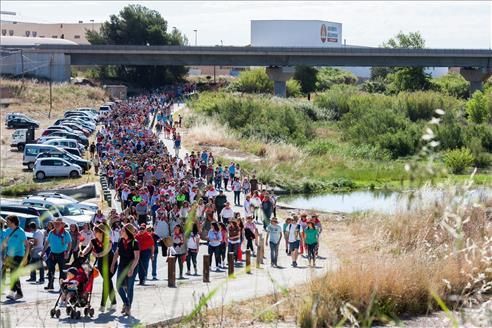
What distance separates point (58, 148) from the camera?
43938 millimetres

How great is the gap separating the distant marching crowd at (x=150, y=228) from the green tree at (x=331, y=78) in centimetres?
7068

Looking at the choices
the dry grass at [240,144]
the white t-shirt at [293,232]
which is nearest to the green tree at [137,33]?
the dry grass at [240,144]

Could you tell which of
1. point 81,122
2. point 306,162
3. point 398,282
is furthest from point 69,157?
point 398,282

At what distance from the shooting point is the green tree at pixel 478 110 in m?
72.3

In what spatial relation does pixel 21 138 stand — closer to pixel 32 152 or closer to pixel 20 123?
pixel 32 152

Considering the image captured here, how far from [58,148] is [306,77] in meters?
70.0

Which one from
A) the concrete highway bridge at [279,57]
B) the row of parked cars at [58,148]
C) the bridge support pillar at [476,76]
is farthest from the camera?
the bridge support pillar at [476,76]

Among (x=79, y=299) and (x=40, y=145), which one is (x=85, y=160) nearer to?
(x=40, y=145)

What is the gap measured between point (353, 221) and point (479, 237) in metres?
15.6

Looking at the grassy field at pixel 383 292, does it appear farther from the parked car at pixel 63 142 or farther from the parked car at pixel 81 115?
the parked car at pixel 81 115

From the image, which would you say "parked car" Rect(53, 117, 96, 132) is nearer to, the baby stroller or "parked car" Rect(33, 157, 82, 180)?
"parked car" Rect(33, 157, 82, 180)

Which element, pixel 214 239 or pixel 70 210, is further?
pixel 70 210

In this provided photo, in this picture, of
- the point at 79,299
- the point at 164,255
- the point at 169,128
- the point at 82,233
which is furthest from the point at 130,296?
the point at 169,128

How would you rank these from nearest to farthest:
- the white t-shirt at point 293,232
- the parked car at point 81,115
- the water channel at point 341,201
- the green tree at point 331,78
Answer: the white t-shirt at point 293,232, the water channel at point 341,201, the parked car at point 81,115, the green tree at point 331,78
